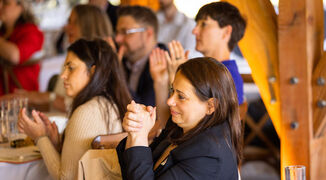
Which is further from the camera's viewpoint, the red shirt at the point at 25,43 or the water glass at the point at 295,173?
the red shirt at the point at 25,43

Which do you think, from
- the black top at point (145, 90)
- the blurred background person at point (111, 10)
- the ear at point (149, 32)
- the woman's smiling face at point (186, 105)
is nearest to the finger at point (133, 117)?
the woman's smiling face at point (186, 105)

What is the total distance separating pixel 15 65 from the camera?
462 centimetres

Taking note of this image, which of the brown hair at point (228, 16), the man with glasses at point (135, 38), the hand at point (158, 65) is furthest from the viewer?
the man with glasses at point (135, 38)

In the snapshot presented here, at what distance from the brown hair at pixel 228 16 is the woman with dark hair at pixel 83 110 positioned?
0.62 meters

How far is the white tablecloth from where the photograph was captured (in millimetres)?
2285

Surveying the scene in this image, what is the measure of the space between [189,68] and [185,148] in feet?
0.92

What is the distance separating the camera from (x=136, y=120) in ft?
5.63

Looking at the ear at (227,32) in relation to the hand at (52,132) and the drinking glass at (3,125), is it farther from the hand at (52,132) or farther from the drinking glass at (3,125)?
the drinking glass at (3,125)

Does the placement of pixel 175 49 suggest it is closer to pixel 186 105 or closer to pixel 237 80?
pixel 237 80

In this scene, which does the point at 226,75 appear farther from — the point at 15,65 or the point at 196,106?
the point at 15,65

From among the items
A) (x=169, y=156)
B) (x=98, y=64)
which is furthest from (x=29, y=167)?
(x=169, y=156)

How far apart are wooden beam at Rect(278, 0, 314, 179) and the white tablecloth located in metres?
1.19

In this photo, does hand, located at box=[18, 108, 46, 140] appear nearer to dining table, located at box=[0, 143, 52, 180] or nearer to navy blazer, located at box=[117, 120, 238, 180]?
dining table, located at box=[0, 143, 52, 180]

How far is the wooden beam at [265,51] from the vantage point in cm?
259
